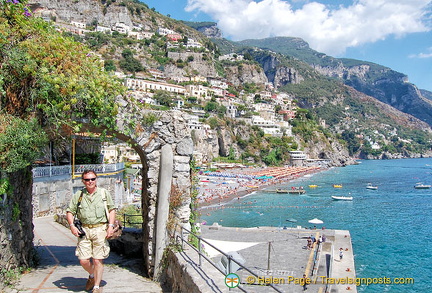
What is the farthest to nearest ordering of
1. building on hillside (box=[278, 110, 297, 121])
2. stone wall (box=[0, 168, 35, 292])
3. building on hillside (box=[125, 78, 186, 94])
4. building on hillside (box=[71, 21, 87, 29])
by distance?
building on hillside (box=[278, 110, 297, 121]), building on hillside (box=[71, 21, 87, 29]), building on hillside (box=[125, 78, 186, 94]), stone wall (box=[0, 168, 35, 292])

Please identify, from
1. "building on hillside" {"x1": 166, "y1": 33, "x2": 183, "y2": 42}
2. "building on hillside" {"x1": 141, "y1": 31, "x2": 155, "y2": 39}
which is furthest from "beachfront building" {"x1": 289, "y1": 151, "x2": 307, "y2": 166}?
"building on hillside" {"x1": 141, "y1": 31, "x2": 155, "y2": 39}

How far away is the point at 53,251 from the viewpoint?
8.34m

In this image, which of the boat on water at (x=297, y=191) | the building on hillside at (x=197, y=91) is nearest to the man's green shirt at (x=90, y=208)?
the boat on water at (x=297, y=191)

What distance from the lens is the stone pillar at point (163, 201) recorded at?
649 centimetres

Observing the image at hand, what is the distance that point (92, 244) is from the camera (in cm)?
475

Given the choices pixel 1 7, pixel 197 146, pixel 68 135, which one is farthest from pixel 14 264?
pixel 197 146

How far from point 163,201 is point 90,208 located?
6.65ft

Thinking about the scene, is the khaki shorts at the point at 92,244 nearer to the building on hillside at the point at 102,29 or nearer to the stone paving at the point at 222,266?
the stone paving at the point at 222,266

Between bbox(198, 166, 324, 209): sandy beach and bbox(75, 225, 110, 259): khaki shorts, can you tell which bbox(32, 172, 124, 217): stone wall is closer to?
bbox(75, 225, 110, 259): khaki shorts

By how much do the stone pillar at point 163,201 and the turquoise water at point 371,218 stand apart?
52.1 ft

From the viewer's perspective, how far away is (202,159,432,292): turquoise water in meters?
22.2

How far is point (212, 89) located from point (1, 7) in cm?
12305

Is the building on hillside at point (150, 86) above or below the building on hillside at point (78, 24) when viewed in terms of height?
below

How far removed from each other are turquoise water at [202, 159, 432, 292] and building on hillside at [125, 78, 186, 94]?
59.2 m
